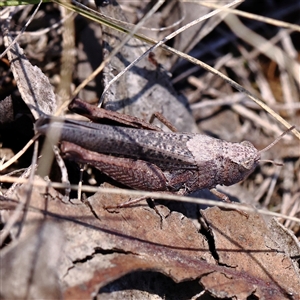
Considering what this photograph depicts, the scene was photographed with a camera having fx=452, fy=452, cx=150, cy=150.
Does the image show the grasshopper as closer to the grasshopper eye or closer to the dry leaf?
the grasshopper eye

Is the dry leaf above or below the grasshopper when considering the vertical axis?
below

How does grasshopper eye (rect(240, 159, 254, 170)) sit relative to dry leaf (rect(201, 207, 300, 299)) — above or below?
above

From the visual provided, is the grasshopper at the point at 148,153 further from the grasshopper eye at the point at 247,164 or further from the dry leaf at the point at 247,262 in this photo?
the dry leaf at the point at 247,262

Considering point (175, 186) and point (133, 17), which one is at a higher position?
point (133, 17)

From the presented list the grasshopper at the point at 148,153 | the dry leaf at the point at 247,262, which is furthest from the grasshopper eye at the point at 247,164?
the dry leaf at the point at 247,262

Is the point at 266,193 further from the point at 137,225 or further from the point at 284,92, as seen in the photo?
the point at 137,225

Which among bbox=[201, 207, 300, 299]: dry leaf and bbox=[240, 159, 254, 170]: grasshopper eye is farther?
bbox=[240, 159, 254, 170]: grasshopper eye

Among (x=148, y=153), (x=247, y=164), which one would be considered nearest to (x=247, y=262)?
(x=247, y=164)

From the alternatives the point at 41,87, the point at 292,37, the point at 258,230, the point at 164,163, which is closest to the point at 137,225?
the point at 164,163

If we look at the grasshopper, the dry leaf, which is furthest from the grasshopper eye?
the dry leaf
